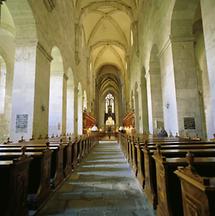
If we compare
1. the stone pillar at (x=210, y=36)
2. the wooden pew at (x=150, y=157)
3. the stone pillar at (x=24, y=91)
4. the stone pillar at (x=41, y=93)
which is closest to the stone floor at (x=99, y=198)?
the wooden pew at (x=150, y=157)

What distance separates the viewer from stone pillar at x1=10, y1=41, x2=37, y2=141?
614cm

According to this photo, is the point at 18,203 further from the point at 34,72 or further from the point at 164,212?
the point at 34,72

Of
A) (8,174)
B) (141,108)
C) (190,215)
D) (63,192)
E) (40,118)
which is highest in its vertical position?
(141,108)

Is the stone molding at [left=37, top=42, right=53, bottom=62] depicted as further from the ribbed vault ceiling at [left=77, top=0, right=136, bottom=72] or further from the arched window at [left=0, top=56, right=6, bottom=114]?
the ribbed vault ceiling at [left=77, top=0, right=136, bottom=72]

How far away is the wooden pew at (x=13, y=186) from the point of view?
1963 mm

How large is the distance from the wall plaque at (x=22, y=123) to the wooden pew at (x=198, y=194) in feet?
19.1

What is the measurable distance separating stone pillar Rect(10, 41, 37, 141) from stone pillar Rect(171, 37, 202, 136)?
17.7 feet

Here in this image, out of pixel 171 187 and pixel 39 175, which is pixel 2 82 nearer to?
pixel 39 175

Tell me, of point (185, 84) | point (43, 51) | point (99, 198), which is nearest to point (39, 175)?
point (99, 198)

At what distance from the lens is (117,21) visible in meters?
17.9

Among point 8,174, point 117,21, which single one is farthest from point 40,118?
point 117,21

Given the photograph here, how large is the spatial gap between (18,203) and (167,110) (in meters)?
6.50

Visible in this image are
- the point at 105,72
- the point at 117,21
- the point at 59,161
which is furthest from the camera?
the point at 105,72

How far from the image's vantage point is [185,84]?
6.61 metres
